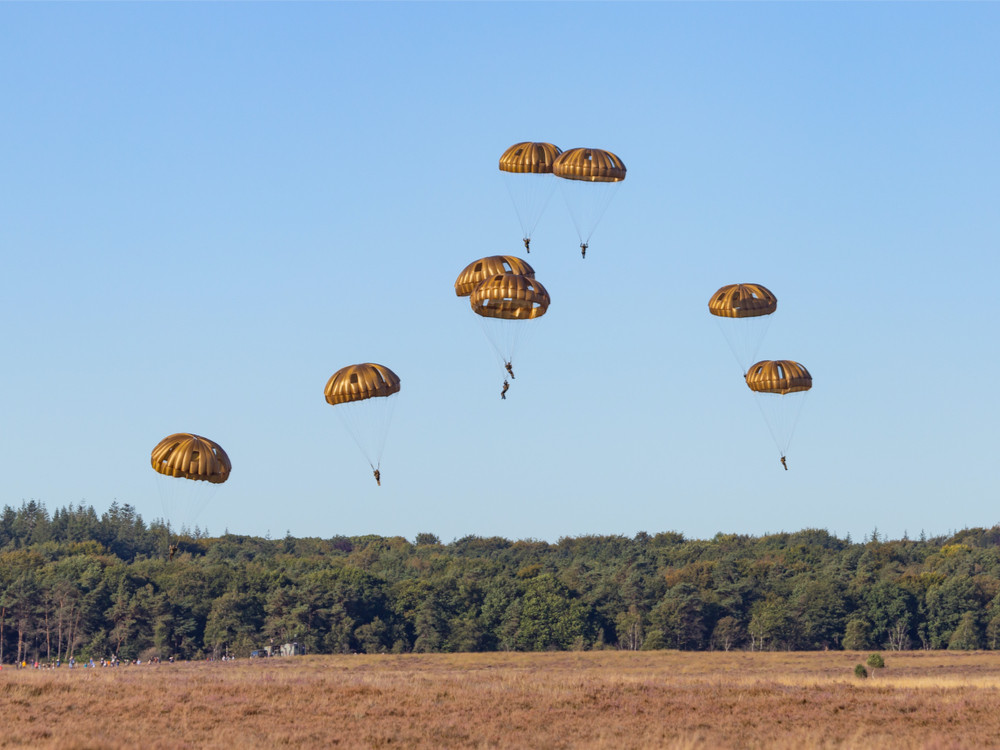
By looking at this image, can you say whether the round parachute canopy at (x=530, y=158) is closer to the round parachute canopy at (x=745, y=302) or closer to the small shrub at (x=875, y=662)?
the round parachute canopy at (x=745, y=302)

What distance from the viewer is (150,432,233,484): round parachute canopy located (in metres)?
50.6

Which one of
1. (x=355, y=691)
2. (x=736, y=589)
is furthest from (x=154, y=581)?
(x=355, y=691)

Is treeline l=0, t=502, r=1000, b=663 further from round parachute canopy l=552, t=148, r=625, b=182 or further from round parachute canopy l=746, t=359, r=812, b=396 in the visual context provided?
round parachute canopy l=552, t=148, r=625, b=182

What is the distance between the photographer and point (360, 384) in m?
54.0

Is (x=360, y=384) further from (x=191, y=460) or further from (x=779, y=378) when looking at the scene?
(x=779, y=378)

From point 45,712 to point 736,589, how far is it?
9866 cm

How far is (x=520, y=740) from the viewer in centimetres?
3872

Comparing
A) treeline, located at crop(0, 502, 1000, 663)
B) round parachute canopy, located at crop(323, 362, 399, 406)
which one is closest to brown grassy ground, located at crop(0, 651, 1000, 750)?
round parachute canopy, located at crop(323, 362, 399, 406)

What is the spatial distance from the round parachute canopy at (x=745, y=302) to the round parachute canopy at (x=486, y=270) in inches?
379

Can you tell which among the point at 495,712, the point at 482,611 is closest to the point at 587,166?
the point at 495,712

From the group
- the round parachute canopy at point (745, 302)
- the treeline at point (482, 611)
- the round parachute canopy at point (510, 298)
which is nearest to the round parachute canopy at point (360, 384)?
the round parachute canopy at point (510, 298)

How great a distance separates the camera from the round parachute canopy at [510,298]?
5553cm

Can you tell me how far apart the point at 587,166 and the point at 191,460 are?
23.6 metres

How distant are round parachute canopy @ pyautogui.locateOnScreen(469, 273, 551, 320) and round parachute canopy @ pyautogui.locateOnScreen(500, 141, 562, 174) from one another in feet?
24.5
